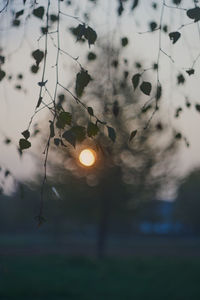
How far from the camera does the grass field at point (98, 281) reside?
15.1m

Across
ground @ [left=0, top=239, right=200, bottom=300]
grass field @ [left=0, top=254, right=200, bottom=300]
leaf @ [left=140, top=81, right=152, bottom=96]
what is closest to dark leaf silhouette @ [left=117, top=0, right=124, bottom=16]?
leaf @ [left=140, top=81, right=152, bottom=96]

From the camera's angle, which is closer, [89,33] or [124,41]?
[89,33]

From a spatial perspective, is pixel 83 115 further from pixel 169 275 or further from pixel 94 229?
pixel 94 229

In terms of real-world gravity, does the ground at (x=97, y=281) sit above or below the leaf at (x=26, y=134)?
above

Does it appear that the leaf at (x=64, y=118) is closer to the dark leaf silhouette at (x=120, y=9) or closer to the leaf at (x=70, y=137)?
the leaf at (x=70, y=137)

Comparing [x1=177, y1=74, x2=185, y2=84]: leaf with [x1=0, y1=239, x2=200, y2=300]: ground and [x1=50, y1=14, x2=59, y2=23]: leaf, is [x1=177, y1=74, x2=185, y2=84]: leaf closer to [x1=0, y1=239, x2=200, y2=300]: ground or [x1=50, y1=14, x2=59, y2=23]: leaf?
[x1=50, y1=14, x2=59, y2=23]: leaf

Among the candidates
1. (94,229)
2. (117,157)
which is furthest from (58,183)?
(94,229)

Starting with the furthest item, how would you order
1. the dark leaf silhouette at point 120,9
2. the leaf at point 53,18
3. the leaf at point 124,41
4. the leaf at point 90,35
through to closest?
1. the leaf at point 53,18
2. the leaf at point 124,41
3. the dark leaf silhouette at point 120,9
4. the leaf at point 90,35

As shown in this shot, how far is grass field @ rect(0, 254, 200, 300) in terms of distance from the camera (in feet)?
49.4

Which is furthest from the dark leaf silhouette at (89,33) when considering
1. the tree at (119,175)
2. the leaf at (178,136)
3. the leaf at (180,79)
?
Result: the tree at (119,175)

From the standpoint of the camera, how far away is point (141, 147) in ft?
101

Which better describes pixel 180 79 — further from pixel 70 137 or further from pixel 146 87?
pixel 70 137

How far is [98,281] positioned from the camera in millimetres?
18594

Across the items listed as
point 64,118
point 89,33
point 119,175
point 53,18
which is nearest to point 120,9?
point 53,18
